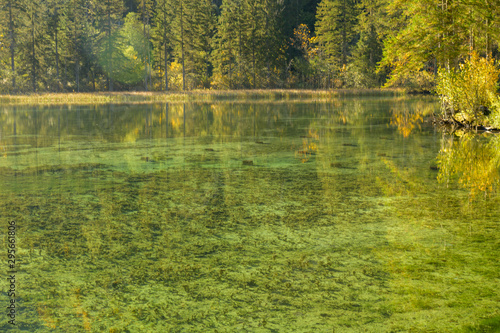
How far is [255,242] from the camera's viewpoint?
4863 millimetres

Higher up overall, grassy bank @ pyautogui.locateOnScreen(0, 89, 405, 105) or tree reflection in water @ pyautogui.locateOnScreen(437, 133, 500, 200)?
grassy bank @ pyautogui.locateOnScreen(0, 89, 405, 105)

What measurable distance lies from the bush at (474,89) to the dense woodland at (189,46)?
4570 cm

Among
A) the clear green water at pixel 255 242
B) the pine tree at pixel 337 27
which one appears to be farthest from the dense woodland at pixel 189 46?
the clear green water at pixel 255 242

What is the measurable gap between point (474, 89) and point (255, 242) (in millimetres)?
13129

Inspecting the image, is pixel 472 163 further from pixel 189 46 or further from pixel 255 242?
pixel 189 46

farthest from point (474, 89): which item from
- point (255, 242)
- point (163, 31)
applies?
point (163, 31)

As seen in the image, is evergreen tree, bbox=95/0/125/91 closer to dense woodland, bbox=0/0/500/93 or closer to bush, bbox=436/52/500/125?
dense woodland, bbox=0/0/500/93

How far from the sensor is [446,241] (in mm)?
4820

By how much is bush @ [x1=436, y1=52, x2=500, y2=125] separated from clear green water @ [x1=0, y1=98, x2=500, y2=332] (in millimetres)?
5797

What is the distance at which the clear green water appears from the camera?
3.31 m

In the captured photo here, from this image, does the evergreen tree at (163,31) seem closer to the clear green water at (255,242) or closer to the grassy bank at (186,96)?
the grassy bank at (186,96)

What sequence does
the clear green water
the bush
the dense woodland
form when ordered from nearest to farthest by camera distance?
the clear green water < the bush < the dense woodland

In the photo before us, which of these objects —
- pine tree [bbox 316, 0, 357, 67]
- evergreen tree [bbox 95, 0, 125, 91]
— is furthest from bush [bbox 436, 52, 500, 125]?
evergreen tree [bbox 95, 0, 125, 91]

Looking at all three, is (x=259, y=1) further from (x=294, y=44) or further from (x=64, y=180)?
(x=64, y=180)
